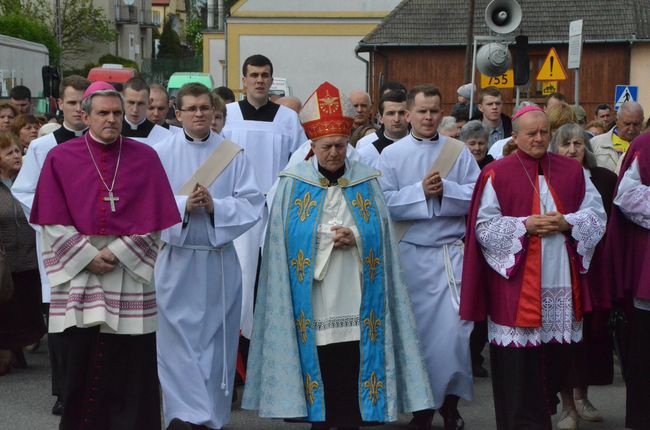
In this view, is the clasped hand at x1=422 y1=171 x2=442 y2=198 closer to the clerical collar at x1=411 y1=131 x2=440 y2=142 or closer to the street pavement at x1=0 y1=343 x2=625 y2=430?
the clerical collar at x1=411 y1=131 x2=440 y2=142

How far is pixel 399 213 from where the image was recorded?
8094mm

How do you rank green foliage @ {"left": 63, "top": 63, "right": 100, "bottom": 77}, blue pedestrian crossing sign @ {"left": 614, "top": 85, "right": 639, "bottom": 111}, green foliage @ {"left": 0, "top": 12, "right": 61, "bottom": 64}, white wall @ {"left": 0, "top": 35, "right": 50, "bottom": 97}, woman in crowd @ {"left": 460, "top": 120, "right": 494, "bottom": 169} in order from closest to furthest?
woman in crowd @ {"left": 460, "top": 120, "right": 494, "bottom": 169} < blue pedestrian crossing sign @ {"left": 614, "top": 85, "right": 639, "bottom": 111} < white wall @ {"left": 0, "top": 35, "right": 50, "bottom": 97} < green foliage @ {"left": 0, "top": 12, "right": 61, "bottom": 64} < green foliage @ {"left": 63, "top": 63, "right": 100, "bottom": 77}

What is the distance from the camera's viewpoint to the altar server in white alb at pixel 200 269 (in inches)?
304

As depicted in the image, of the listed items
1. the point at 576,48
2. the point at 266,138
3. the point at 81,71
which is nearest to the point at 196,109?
the point at 266,138

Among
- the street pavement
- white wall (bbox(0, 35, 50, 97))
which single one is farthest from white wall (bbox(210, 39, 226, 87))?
the street pavement

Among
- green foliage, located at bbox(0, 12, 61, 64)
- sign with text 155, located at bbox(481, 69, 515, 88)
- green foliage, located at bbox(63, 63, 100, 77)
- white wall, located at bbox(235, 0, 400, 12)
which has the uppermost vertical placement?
white wall, located at bbox(235, 0, 400, 12)

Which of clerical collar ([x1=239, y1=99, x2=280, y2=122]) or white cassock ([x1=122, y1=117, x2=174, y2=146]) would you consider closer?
white cassock ([x1=122, y1=117, x2=174, y2=146])

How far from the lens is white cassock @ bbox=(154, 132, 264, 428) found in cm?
772

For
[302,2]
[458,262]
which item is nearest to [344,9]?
[302,2]

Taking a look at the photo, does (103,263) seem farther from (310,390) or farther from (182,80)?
(182,80)

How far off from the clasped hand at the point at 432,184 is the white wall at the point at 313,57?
40.7 metres

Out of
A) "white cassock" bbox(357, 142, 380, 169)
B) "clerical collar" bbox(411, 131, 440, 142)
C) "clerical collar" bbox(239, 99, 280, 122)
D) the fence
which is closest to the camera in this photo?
"clerical collar" bbox(411, 131, 440, 142)

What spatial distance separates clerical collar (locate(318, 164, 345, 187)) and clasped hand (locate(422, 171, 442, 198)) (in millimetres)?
917

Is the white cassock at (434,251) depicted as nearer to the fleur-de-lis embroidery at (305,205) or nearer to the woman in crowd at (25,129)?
the fleur-de-lis embroidery at (305,205)
